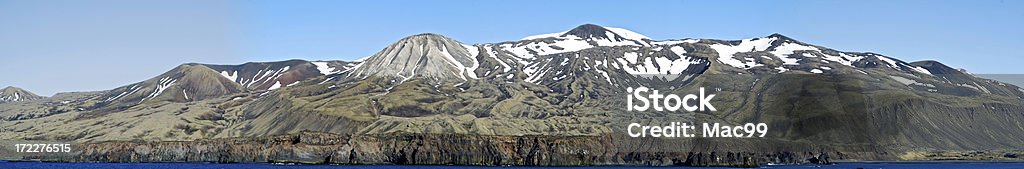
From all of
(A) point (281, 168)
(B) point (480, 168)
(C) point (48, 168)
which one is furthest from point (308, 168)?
(C) point (48, 168)

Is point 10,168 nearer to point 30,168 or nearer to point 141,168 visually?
point 30,168

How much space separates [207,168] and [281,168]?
42.1 ft

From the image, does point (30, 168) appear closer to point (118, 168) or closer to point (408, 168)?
point (118, 168)

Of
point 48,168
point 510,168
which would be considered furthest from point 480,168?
point 48,168

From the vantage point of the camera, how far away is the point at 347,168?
194000mm

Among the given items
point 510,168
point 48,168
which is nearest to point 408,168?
point 510,168

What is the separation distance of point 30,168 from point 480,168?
79.0 meters

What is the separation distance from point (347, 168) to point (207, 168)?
24495mm

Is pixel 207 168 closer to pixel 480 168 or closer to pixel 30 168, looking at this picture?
pixel 30 168

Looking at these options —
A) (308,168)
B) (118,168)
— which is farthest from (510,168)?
(118,168)

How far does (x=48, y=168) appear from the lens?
618 feet

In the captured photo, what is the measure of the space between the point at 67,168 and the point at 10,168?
11.0m

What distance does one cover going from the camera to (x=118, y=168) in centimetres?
18688

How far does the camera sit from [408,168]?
19425 centimetres
